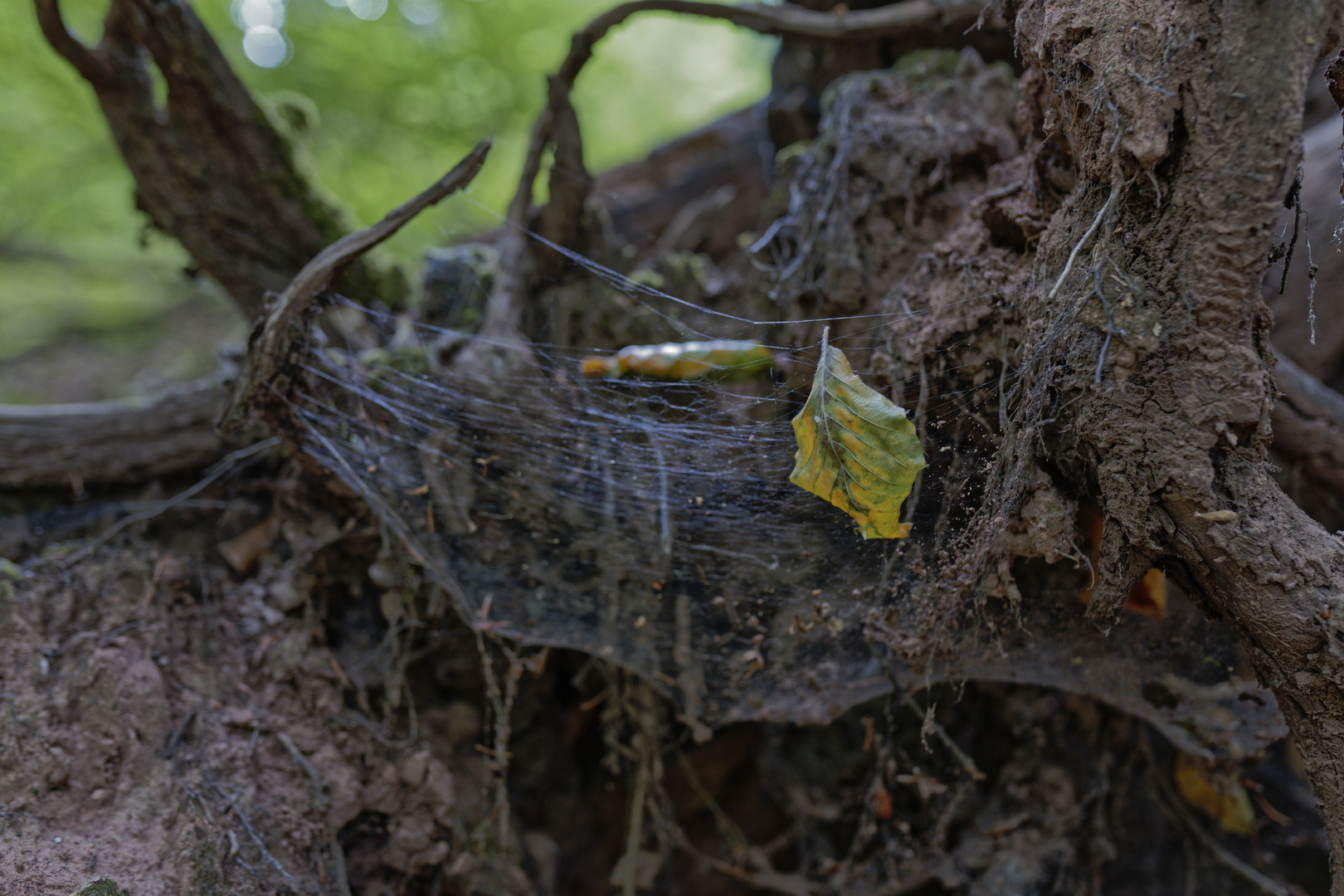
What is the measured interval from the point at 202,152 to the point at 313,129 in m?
2.37

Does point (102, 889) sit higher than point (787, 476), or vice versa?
point (787, 476)

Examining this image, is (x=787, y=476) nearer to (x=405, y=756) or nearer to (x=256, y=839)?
(x=405, y=756)

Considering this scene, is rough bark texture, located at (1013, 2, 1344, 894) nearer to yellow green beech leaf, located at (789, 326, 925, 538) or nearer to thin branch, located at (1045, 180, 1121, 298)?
thin branch, located at (1045, 180, 1121, 298)

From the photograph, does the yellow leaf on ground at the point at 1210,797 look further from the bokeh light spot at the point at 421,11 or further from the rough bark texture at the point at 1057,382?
the bokeh light spot at the point at 421,11

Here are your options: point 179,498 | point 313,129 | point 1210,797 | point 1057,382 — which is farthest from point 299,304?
point 313,129

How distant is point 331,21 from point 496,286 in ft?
13.3

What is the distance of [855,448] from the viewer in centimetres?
146

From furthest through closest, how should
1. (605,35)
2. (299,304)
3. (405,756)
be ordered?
(605,35) < (405,756) < (299,304)

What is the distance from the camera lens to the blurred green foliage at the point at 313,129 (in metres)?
4.59

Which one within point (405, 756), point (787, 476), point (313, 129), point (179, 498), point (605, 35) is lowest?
point (405, 756)

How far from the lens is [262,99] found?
103 inches

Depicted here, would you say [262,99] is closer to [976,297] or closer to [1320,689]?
[976,297]

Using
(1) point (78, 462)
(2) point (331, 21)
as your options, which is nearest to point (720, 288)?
(1) point (78, 462)

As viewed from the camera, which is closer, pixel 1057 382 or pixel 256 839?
pixel 1057 382
